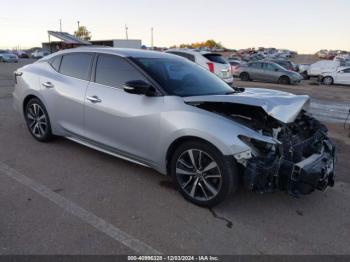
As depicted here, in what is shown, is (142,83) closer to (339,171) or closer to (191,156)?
(191,156)

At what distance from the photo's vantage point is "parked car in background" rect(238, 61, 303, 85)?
861 inches

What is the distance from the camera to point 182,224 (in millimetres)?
3318

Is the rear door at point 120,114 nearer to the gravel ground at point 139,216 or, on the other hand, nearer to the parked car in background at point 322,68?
the gravel ground at point 139,216

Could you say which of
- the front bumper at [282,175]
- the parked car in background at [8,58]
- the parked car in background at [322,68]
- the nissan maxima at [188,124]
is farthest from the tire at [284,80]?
the parked car in background at [8,58]

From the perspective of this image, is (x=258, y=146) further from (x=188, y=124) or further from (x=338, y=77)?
(x=338, y=77)

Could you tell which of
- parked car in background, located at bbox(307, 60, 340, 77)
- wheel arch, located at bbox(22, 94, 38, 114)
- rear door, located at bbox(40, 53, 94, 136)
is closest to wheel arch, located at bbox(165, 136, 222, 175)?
rear door, located at bbox(40, 53, 94, 136)

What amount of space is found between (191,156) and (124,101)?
45.4 inches

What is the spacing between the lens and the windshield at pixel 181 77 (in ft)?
13.5

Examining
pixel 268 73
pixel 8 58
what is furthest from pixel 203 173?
pixel 8 58

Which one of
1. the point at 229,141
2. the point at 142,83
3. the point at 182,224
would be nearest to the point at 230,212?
the point at 182,224

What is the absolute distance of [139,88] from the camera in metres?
3.89

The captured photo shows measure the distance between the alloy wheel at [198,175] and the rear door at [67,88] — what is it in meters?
1.77

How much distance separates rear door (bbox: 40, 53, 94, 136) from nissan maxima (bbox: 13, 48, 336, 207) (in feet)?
0.05

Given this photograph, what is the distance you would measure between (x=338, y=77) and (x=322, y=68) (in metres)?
2.69
